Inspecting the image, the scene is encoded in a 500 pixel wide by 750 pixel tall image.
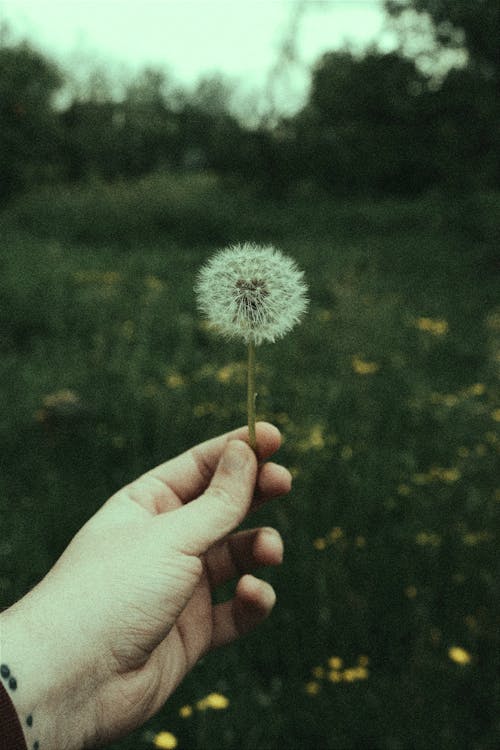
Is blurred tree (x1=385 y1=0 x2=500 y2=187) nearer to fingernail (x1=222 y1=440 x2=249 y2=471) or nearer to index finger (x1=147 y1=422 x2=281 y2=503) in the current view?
index finger (x1=147 y1=422 x2=281 y2=503)

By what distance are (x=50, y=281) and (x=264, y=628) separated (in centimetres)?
430

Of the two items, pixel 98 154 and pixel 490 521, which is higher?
pixel 98 154

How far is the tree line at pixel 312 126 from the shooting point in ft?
18.1

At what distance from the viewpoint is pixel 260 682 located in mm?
2113

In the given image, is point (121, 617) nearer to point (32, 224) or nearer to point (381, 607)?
point (381, 607)

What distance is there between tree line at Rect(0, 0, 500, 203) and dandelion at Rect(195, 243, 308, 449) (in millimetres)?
3839

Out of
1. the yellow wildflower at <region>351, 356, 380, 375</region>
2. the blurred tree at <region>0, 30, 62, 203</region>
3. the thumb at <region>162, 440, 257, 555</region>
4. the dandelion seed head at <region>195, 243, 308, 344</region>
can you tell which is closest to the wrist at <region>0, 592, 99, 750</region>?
the thumb at <region>162, 440, 257, 555</region>

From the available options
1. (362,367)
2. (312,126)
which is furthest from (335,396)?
(312,126)

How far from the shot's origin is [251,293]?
1438mm

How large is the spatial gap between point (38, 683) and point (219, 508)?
493 mm

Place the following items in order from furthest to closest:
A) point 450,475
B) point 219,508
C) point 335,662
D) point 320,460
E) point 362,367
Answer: point 362,367
point 320,460
point 450,475
point 335,662
point 219,508

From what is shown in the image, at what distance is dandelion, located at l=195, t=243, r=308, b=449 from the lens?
4.59ft

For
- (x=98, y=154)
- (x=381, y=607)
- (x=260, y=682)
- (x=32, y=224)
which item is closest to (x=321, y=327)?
(x=381, y=607)

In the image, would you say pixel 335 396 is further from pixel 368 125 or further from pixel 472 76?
pixel 368 125
